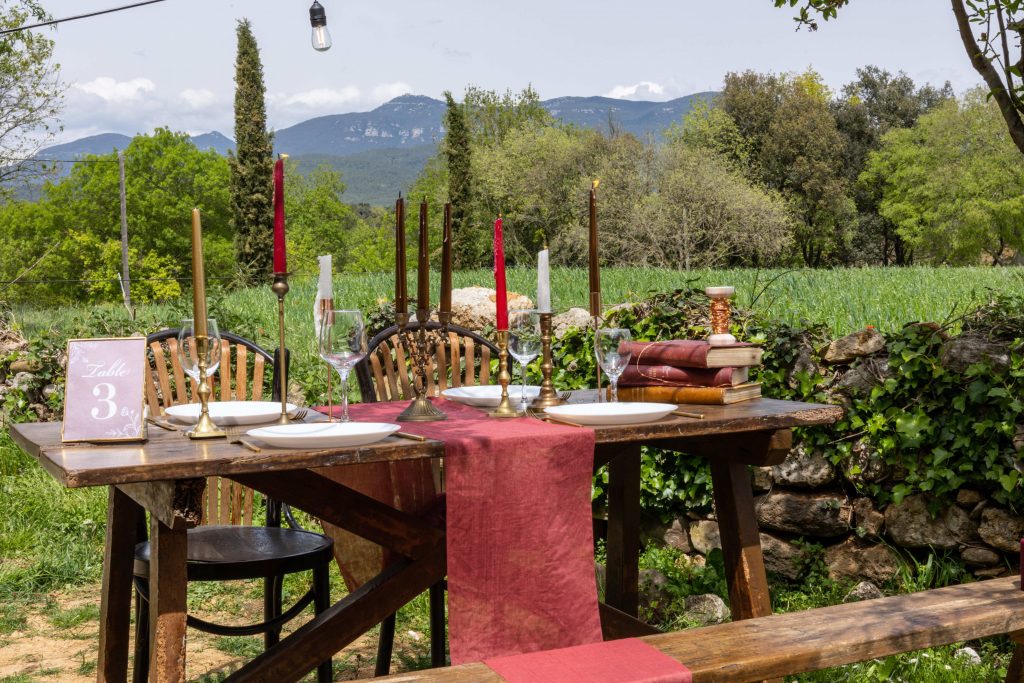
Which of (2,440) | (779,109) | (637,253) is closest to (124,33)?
(779,109)

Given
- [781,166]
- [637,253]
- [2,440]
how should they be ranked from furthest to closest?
[781,166] < [637,253] < [2,440]

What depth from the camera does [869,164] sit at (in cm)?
3559

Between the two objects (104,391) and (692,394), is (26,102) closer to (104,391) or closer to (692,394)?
(104,391)

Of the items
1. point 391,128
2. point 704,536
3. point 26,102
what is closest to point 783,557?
point 704,536

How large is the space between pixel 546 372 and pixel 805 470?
158 cm

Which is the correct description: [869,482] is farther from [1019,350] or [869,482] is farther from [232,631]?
[232,631]

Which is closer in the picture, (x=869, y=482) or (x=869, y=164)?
(x=869, y=482)

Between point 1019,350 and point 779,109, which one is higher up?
point 779,109

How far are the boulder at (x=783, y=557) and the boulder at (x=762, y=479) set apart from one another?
177 mm

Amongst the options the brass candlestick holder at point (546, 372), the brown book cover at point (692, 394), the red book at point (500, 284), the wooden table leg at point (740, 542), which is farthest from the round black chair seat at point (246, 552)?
the wooden table leg at point (740, 542)

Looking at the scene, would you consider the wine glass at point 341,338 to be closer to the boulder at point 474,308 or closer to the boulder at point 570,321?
the boulder at point 570,321

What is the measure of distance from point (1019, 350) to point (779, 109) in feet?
111

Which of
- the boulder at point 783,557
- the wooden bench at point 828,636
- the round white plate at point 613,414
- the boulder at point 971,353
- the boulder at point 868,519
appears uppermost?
the boulder at point 971,353

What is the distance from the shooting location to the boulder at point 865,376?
340 cm
